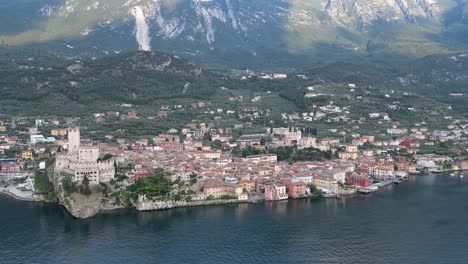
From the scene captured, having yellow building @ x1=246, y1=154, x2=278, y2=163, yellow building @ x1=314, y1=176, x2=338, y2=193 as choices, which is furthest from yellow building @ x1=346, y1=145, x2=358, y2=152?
yellow building @ x1=314, y1=176, x2=338, y2=193

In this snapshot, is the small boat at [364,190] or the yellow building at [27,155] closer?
the small boat at [364,190]

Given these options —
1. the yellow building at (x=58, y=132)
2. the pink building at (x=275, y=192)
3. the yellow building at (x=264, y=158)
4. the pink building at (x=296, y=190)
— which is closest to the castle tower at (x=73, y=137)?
the yellow building at (x=264, y=158)

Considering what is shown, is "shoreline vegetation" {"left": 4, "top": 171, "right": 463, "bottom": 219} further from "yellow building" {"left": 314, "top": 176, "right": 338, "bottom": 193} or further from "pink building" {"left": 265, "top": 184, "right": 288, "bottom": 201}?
"yellow building" {"left": 314, "top": 176, "right": 338, "bottom": 193}

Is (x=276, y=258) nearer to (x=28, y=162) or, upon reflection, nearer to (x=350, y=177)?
(x=350, y=177)

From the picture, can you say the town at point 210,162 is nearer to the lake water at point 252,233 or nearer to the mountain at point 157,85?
the lake water at point 252,233

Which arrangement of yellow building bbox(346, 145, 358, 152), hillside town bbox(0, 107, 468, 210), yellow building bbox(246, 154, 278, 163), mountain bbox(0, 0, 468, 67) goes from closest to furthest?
1. hillside town bbox(0, 107, 468, 210)
2. yellow building bbox(246, 154, 278, 163)
3. yellow building bbox(346, 145, 358, 152)
4. mountain bbox(0, 0, 468, 67)

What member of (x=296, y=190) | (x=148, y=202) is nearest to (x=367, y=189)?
(x=296, y=190)
